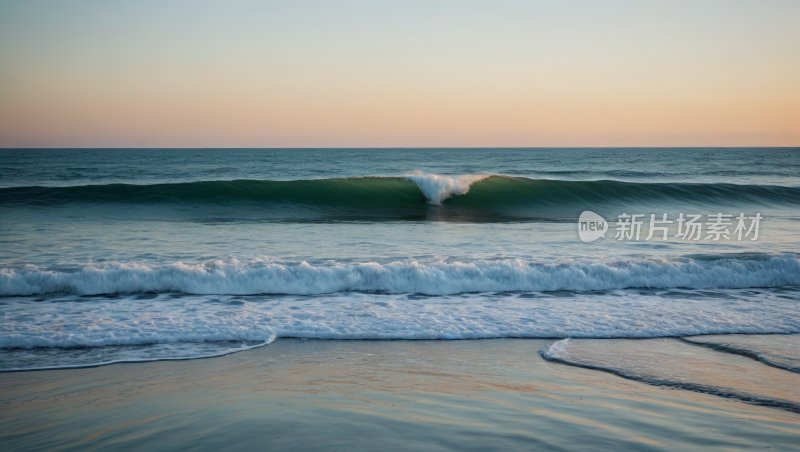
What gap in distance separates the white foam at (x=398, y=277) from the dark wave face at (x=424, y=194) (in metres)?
7.21

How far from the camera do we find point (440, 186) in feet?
52.9

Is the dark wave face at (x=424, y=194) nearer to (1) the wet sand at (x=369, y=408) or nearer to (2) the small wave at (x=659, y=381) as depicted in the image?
(2) the small wave at (x=659, y=381)

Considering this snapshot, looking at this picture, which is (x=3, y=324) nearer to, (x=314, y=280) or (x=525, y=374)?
(x=314, y=280)

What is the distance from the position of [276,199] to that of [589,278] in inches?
432

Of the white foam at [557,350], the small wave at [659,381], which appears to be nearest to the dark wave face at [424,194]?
the white foam at [557,350]

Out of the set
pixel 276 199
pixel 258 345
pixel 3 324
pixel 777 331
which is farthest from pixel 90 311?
pixel 276 199

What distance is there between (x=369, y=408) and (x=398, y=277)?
344 centimetres

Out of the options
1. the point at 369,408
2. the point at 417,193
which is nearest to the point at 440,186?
the point at 417,193

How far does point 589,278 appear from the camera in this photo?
6379 millimetres

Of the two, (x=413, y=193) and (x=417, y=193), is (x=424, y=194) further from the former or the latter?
(x=413, y=193)

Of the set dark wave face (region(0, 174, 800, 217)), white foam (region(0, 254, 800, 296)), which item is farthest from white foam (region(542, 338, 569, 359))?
dark wave face (region(0, 174, 800, 217))

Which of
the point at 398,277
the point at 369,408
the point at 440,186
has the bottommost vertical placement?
the point at 369,408

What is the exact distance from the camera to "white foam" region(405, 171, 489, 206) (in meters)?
16.0

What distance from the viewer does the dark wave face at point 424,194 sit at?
14453 mm
